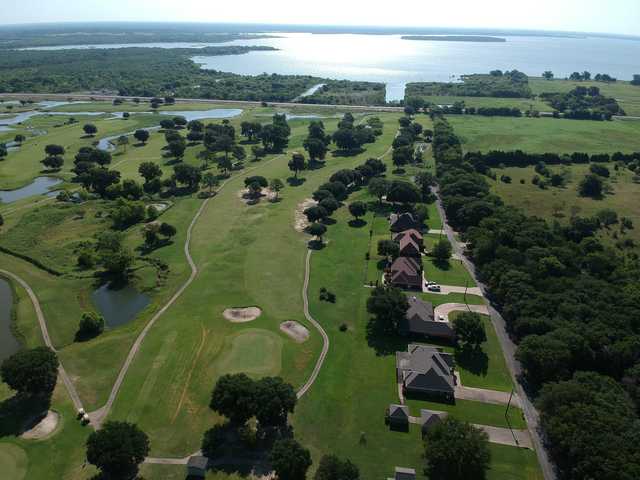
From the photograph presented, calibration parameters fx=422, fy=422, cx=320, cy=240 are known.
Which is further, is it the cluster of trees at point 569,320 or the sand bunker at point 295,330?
the sand bunker at point 295,330

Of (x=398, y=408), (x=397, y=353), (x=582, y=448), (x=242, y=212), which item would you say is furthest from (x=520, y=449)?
(x=242, y=212)

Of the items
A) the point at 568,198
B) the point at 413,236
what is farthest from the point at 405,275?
the point at 568,198

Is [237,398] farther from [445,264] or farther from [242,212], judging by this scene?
[242,212]

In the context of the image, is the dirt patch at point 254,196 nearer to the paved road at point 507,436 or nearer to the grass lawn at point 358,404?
the grass lawn at point 358,404

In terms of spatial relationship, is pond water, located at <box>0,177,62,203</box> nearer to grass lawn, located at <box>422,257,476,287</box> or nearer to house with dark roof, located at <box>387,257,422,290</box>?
house with dark roof, located at <box>387,257,422,290</box>

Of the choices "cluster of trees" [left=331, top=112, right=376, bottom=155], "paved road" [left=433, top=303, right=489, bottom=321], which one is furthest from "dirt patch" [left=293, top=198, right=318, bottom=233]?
"cluster of trees" [left=331, top=112, right=376, bottom=155]

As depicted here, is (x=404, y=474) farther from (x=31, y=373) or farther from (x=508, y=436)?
(x=31, y=373)

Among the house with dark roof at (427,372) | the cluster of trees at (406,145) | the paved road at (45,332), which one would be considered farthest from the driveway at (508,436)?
the cluster of trees at (406,145)
